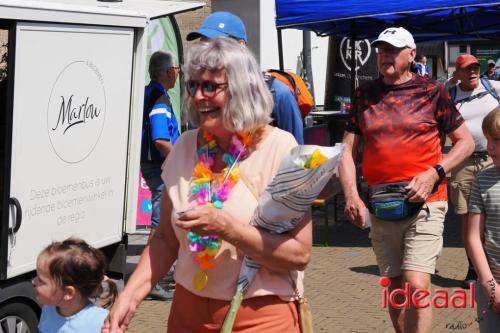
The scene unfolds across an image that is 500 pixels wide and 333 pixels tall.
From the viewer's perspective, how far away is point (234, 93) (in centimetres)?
302

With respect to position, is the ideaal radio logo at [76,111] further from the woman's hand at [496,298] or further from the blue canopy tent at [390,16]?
the blue canopy tent at [390,16]

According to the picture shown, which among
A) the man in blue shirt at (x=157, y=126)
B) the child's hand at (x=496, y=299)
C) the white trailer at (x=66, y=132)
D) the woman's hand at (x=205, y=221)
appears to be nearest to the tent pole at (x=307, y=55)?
the man in blue shirt at (x=157, y=126)

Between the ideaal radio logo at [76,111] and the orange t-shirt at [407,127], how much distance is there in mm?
1649

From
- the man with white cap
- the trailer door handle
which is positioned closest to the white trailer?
the trailer door handle

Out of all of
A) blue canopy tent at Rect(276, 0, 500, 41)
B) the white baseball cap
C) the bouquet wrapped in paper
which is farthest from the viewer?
blue canopy tent at Rect(276, 0, 500, 41)

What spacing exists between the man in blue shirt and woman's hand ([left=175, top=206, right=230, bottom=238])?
410cm

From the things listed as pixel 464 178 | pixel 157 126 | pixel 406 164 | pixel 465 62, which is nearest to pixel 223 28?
pixel 406 164

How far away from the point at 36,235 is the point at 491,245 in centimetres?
243

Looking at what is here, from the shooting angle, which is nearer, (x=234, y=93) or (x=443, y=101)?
(x=234, y=93)

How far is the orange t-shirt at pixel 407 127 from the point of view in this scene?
5.01 m

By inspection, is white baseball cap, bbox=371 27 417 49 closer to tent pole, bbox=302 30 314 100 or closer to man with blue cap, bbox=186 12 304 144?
man with blue cap, bbox=186 12 304 144

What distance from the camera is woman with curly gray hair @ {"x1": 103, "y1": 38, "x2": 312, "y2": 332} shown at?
3.02 meters

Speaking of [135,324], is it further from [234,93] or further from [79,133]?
[234,93]

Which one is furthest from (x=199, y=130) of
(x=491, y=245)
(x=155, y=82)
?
(x=155, y=82)
